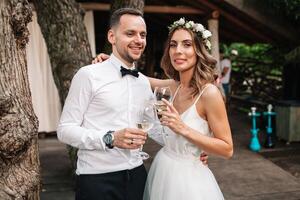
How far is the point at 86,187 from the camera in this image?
2.46 metres

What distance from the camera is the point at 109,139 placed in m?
2.21

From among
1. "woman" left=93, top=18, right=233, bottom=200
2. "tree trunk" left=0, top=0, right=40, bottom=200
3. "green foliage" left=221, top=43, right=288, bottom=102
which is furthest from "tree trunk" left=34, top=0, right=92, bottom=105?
"green foliage" left=221, top=43, right=288, bottom=102

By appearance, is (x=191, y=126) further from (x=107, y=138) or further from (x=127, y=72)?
(x=107, y=138)

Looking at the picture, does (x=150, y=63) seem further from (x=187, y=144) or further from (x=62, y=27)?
(x=187, y=144)

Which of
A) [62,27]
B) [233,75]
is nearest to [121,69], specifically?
[62,27]

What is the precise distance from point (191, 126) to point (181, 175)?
1.38ft

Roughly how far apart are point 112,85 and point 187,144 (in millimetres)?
773

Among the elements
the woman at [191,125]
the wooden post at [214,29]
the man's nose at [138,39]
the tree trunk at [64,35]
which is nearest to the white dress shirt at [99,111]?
the man's nose at [138,39]

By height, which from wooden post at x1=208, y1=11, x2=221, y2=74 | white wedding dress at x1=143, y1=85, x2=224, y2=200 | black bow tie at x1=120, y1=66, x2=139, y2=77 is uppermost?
wooden post at x1=208, y1=11, x2=221, y2=74

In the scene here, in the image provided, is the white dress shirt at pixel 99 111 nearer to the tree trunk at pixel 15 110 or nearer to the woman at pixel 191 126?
the tree trunk at pixel 15 110

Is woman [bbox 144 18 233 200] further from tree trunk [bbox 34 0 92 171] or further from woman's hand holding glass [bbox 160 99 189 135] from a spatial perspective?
tree trunk [bbox 34 0 92 171]

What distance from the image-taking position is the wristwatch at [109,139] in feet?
7.21

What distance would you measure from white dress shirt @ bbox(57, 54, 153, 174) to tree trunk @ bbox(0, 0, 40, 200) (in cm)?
26

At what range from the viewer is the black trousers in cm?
245
